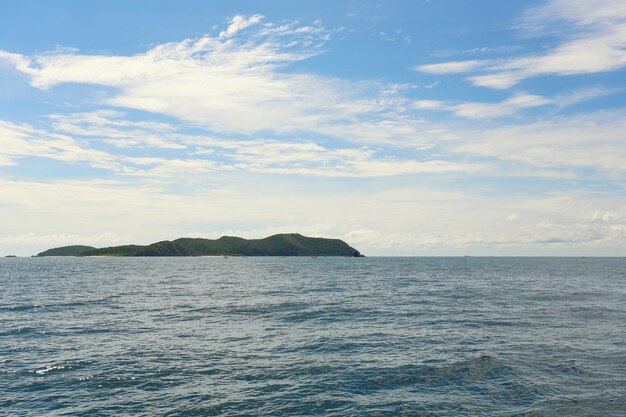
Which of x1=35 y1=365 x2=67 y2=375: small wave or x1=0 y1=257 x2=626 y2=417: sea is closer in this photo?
x1=0 y1=257 x2=626 y2=417: sea

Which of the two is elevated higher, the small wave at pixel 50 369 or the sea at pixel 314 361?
the small wave at pixel 50 369

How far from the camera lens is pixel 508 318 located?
60.3 meters

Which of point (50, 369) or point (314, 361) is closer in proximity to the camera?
point (50, 369)

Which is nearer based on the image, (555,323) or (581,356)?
(581,356)

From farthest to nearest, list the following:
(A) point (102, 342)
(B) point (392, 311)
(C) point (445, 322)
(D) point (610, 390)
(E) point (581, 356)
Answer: (B) point (392, 311), (C) point (445, 322), (A) point (102, 342), (E) point (581, 356), (D) point (610, 390)

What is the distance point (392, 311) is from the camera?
6588 cm

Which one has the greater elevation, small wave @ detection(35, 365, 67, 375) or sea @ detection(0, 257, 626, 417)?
small wave @ detection(35, 365, 67, 375)

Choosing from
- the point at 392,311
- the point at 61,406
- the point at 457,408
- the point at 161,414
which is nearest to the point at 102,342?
the point at 61,406

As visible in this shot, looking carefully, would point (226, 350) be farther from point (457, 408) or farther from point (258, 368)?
point (457, 408)

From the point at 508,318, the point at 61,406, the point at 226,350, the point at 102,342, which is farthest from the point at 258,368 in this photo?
the point at 508,318

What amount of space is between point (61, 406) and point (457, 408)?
25.3 metres

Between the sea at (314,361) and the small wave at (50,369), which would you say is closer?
the sea at (314,361)

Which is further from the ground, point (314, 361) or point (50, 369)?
point (50, 369)

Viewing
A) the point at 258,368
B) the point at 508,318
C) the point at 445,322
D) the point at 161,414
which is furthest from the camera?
the point at 508,318
